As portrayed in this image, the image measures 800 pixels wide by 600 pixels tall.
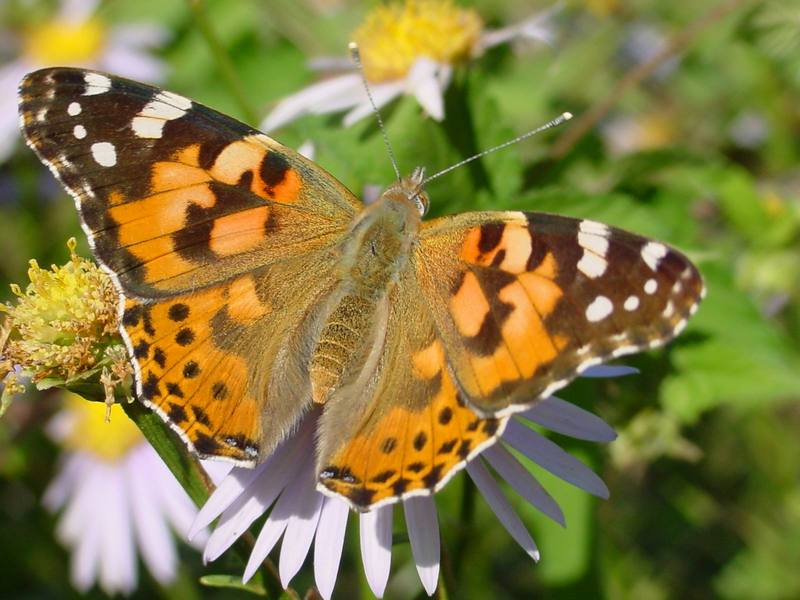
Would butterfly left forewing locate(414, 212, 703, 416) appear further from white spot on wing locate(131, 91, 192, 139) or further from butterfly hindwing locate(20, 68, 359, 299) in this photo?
white spot on wing locate(131, 91, 192, 139)

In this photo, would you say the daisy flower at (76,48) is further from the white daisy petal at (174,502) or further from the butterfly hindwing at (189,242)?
the butterfly hindwing at (189,242)

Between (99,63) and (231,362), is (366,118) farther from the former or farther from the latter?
(99,63)

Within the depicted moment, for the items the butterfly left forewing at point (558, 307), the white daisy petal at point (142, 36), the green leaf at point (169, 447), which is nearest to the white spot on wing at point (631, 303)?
the butterfly left forewing at point (558, 307)

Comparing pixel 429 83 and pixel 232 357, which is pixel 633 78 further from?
pixel 232 357

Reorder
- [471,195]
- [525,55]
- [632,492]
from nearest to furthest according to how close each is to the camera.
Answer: [471,195] → [632,492] → [525,55]

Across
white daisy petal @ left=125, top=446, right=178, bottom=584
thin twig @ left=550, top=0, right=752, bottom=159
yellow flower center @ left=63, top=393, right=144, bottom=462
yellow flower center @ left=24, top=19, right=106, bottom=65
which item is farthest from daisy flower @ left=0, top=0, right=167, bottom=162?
thin twig @ left=550, top=0, right=752, bottom=159

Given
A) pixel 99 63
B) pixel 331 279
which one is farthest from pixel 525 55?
pixel 331 279
